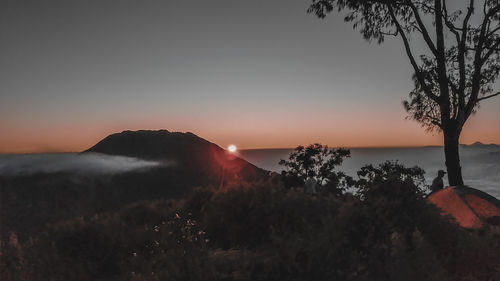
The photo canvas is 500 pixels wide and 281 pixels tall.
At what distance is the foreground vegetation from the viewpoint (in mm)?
4602

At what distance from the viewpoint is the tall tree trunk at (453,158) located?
14.3 meters

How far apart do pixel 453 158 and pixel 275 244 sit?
485 inches

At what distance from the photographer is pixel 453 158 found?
47.1ft

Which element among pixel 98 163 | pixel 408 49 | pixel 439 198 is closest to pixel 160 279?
pixel 98 163

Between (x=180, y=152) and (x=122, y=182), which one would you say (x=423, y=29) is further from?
(x=122, y=182)

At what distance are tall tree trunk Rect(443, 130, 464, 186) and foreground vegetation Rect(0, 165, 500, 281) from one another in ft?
28.4

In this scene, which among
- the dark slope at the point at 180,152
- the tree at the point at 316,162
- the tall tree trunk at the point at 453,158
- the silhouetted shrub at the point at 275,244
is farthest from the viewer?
the tree at the point at 316,162

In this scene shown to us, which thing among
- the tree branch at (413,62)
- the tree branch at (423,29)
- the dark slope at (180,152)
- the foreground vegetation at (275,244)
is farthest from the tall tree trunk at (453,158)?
the foreground vegetation at (275,244)

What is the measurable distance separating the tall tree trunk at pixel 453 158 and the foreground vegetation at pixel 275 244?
867 cm

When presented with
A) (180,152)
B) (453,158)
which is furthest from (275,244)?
(453,158)

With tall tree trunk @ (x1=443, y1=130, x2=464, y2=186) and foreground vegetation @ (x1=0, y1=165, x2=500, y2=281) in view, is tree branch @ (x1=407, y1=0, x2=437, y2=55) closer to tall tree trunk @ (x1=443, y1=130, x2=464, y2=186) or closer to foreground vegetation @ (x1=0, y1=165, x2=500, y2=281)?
tall tree trunk @ (x1=443, y1=130, x2=464, y2=186)

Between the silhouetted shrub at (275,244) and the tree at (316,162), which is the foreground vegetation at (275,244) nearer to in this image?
the silhouetted shrub at (275,244)

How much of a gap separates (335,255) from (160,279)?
2.31m

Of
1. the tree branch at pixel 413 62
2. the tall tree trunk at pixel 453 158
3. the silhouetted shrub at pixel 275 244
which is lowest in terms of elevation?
the silhouetted shrub at pixel 275 244
